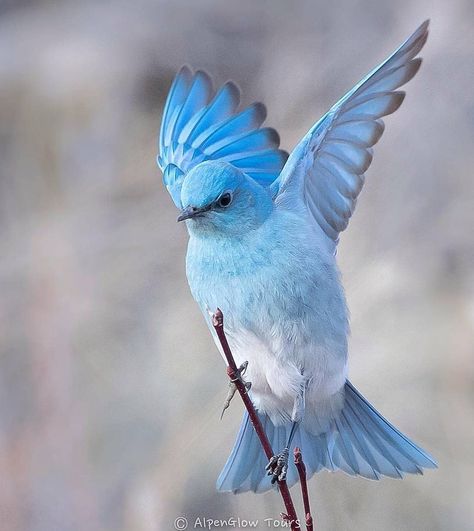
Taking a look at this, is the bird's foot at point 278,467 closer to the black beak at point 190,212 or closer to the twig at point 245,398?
the twig at point 245,398

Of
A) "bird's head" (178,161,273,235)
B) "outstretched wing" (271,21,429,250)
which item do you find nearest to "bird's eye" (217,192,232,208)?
"bird's head" (178,161,273,235)

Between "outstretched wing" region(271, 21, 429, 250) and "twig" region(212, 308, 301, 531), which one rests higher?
"outstretched wing" region(271, 21, 429, 250)

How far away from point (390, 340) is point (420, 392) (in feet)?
0.63

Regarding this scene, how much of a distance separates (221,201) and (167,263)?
156cm

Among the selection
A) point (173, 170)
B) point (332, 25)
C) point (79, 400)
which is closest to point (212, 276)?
point (173, 170)

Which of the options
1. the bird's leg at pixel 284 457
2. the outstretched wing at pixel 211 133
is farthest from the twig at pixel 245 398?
the outstretched wing at pixel 211 133

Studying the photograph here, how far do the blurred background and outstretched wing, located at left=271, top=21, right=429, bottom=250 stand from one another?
1.11 metres

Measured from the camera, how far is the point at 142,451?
3.23 metres

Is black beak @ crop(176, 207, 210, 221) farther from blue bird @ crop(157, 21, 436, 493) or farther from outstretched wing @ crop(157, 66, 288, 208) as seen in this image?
outstretched wing @ crop(157, 66, 288, 208)

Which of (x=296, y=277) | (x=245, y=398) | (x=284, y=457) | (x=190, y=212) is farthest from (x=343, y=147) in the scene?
(x=245, y=398)

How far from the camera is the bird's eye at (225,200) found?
182cm

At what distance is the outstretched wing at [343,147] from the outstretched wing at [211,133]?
25 cm

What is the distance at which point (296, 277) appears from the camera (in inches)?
75.1

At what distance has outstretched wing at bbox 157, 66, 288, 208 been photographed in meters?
2.33
